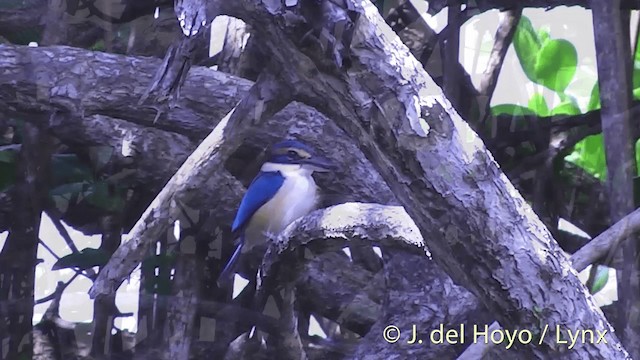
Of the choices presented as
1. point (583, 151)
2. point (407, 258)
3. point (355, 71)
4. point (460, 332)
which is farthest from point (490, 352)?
point (583, 151)

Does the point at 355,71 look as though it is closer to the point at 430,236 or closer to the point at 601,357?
the point at 430,236

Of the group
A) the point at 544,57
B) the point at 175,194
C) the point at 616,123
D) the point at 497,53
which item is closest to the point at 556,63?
the point at 544,57

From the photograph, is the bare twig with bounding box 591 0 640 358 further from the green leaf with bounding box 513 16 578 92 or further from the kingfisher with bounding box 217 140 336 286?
the kingfisher with bounding box 217 140 336 286

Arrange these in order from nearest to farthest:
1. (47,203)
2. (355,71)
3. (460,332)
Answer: (355,71) → (460,332) → (47,203)

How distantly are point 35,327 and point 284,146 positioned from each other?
739 millimetres

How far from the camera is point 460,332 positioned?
2.07m

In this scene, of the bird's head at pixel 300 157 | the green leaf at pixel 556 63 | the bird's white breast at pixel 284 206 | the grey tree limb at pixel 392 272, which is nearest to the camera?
the grey tree limb at pixel 392 272

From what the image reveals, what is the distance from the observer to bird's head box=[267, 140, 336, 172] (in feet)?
7.89

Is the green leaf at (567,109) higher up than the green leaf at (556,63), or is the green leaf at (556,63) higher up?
the green leaf at (556,63)

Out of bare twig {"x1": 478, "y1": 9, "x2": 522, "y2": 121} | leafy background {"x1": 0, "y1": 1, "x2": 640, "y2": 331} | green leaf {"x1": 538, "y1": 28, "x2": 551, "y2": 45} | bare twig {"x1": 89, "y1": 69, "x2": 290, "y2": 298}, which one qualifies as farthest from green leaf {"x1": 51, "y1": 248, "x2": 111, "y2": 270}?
green leaf {"x1": 538, "y1": 28, "x2": 551, "y2": 45}

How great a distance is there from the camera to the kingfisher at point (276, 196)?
2422 mm

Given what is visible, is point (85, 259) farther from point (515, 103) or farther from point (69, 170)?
point (515, 103)

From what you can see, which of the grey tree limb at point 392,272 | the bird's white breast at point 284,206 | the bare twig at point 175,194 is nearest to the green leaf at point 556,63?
the bird's white breast at point 284,206

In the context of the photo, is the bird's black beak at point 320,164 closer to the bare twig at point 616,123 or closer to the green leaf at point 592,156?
the bare twig at point 616,123
